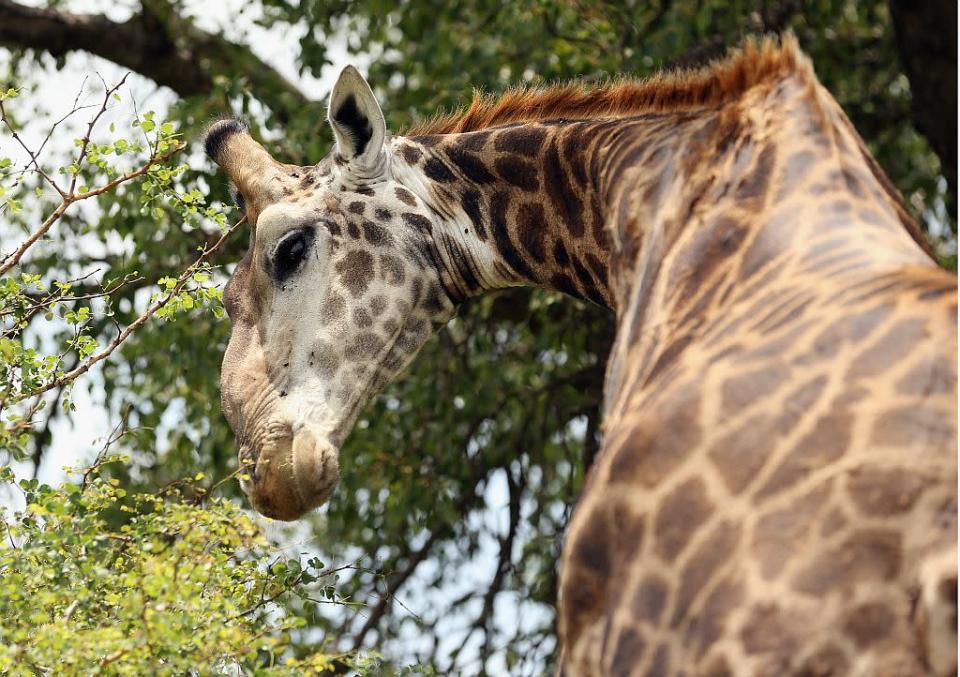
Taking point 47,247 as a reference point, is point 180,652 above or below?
below

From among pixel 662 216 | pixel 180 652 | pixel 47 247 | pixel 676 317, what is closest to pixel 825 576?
pixel 676 317

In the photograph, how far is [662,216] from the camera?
3.11 m

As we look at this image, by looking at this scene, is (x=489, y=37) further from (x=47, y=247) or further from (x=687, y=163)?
(x=687, y=163)

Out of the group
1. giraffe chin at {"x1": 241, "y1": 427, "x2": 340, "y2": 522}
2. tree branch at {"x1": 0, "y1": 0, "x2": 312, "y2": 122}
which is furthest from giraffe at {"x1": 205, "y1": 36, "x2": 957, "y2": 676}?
tree branch at {"x1": 0, "y1": 0, "x2": 312, "y2": 122}

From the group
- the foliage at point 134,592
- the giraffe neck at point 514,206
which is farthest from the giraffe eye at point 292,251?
the foliage at point 134,592

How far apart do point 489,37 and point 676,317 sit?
4.04 metres

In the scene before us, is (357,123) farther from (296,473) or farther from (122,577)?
(122,577)

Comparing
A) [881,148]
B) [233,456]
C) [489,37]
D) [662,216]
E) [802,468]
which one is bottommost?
[802,468]

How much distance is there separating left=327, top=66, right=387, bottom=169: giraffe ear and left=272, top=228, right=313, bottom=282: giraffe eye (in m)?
0.26

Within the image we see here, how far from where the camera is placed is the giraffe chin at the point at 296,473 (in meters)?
3.73

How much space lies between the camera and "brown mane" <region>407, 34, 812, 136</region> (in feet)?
10.6

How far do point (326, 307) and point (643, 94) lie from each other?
41.2 inches

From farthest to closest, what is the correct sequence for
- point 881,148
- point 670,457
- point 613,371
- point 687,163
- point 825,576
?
point 881,148, point 687,163, point 613,371, point 670,457, point 825,576

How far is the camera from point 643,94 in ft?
12.4
